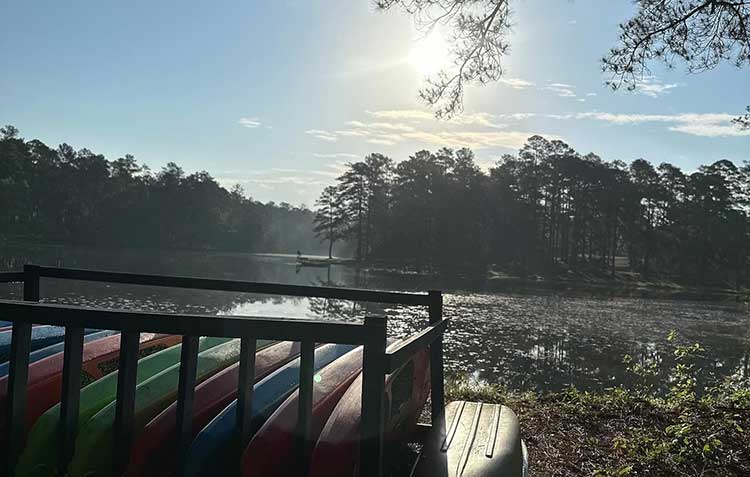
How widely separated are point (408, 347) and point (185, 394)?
67 centimetres

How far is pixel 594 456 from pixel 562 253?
164 ft

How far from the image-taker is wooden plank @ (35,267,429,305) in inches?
104

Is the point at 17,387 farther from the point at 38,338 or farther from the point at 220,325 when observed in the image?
the point at 38,338

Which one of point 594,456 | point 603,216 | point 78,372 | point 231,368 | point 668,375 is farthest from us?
point 603,216

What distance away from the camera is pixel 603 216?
49.3 meters

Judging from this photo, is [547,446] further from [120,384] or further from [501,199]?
[501,199]

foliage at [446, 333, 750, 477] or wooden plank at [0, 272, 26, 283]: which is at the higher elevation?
wooden plank at [0, 272, 26, 283]

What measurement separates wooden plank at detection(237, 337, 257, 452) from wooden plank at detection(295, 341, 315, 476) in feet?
0.49

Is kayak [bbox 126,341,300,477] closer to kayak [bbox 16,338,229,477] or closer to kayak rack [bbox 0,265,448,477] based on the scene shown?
kayak rack [bbox 0,265,448,477]

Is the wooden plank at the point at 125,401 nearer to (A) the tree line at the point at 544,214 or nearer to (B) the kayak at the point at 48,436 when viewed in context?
(B) the kayak at the point at 48,436

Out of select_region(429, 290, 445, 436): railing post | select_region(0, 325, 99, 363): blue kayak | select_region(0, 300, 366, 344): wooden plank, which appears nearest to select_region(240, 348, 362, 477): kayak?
select_region(0, 300, 366, 344): wooden plank

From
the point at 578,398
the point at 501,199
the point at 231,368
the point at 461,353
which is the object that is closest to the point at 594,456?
the point at 578,398

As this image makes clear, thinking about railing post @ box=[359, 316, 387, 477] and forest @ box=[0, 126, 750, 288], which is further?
forest @ box=[0, 126, 750, 288]

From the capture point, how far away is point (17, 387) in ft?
5.86
